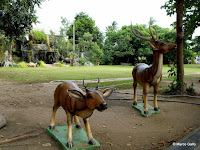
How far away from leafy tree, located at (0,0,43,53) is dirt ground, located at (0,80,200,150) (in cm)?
564

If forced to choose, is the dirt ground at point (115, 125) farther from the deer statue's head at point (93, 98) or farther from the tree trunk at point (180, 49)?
the tree trunk at point (180, 49)

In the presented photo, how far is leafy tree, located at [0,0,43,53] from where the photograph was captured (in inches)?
361

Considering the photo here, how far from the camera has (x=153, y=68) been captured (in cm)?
478

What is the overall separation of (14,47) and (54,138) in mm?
30554

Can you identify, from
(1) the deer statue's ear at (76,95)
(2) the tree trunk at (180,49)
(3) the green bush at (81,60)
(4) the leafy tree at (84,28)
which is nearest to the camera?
(1) the deer statue's ear at (76,95)

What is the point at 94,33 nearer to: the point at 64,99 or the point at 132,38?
the point at 132,38

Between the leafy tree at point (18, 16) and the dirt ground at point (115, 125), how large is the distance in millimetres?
5643

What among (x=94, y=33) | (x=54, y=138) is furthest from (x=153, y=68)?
(x=94, y=33)

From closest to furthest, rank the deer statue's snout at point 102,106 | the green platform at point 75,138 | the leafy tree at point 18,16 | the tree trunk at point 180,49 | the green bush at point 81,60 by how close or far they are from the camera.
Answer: the deer statue's snout at point 102,106 → the green platform at point 75,138 → the tree trunk at point 180,49 → the leafy tree at point 18,16 → the green bush at point 81,60

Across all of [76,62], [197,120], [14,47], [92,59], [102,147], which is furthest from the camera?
[92,59]

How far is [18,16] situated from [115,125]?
8.94 metres

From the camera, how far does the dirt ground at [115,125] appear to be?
316 centimetres

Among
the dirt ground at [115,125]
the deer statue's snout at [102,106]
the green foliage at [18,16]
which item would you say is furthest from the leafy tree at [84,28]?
the deer statue's snout at [102,106]

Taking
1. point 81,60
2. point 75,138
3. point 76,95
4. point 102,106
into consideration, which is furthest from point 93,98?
point 81,60
